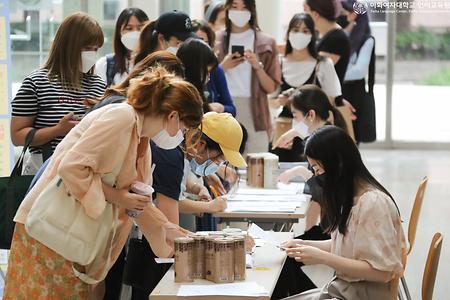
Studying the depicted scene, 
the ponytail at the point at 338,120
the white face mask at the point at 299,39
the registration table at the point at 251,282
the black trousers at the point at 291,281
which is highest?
the white face mask at the point at 299,39

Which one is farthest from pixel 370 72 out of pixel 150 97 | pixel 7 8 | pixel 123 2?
pixel 150 97

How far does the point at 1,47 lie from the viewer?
5098 mm

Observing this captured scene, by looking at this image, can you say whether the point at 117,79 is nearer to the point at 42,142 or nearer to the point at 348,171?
the point at 42,142

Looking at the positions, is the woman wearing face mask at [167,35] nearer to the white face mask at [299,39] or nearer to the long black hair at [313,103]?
the long black hair at [313,103]

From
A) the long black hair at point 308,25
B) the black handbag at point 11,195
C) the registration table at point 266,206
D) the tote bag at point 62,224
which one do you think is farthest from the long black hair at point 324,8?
the tote bag at point 62,224

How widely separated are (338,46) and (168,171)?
3.87 metres

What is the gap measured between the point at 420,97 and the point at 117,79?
22.2 ft

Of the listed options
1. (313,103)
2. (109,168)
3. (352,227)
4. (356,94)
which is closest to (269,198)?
(313,103)

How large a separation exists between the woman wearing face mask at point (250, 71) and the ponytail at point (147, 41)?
1.58 m

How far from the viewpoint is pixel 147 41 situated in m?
4.93

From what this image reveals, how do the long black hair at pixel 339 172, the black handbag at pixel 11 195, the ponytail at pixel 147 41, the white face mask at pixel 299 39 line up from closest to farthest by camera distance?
1. the long black hair at pixel 339 172
2. the black handbag at pixel 11 195
3. the ponytail at pixel 147 41
4. the white face mask at pixel 299 39

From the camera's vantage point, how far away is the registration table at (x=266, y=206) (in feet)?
14.7

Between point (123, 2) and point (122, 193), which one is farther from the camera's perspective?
point (123, 2)

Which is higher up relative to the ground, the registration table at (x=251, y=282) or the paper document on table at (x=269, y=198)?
the registration table at (x=251, y=282)
